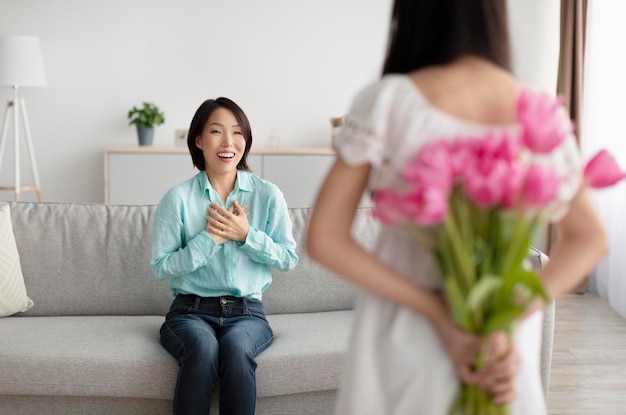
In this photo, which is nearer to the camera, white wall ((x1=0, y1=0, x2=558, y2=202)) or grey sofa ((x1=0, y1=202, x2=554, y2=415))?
grey sofa ((x1=0, y1=202, x2=554, y2=415))

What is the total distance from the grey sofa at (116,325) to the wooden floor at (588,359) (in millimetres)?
667

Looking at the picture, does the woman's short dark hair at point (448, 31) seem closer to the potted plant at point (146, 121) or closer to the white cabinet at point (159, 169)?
the white cabinet at point (159, 169)

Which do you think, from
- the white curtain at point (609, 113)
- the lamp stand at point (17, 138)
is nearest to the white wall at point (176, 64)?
the lamp stand at point (17, 138)

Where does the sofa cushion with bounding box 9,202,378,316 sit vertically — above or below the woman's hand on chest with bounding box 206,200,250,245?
below

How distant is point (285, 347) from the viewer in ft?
8.44

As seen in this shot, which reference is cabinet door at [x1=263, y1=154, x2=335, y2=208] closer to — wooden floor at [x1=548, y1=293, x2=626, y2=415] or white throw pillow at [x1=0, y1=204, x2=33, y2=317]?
wooden floor at [x1=548, y1=293, x2=626, y2=415]

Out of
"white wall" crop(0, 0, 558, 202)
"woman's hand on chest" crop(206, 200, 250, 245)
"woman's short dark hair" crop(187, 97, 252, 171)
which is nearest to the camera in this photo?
"woman's hand on chest" crop(206, 200, 250, 245)

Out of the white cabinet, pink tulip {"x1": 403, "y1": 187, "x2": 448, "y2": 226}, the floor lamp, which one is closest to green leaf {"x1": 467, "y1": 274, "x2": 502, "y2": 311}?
pink tulip {"x1": 403, "y1": 187, "x2": 448, "y2": 226}

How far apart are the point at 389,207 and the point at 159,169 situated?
4.58 m

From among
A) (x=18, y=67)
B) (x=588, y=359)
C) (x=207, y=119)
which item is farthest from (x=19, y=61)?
(x=588, y=359)

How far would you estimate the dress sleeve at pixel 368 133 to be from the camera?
3.84 ft

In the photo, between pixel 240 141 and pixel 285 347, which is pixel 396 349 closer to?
pixel 285 347

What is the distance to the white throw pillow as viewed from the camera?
9.38 ft

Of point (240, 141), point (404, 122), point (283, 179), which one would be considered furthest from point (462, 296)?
point (283, 179)
